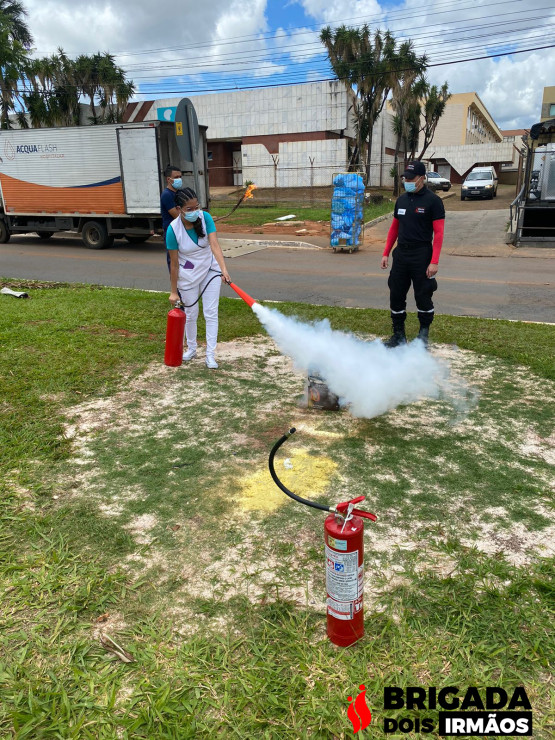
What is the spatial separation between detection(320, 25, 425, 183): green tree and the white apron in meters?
34.4

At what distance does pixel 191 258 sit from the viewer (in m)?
6.13

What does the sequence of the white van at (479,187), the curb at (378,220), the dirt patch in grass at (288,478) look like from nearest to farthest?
the dirt patch in grass at (288,478), the curb at (378,220), the white van at (479,187)

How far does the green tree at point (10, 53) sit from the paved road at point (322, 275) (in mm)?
25002

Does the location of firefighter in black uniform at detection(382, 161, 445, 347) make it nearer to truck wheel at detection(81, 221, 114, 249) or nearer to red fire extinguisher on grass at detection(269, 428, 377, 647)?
red fire extinguisher on grass at detection(269, 428, 377, 647)

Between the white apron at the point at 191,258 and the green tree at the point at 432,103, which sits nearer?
the white apron at the point at 191,258

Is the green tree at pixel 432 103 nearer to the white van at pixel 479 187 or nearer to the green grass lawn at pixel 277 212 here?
the white van at pixel 479 187

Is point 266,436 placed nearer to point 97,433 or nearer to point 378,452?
point 378,452

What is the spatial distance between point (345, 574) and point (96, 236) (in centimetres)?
1764

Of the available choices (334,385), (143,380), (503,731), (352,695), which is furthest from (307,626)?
(143,380)

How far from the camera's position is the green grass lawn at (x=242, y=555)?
2406 mm

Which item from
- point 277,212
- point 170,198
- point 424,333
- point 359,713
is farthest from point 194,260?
point 277,212

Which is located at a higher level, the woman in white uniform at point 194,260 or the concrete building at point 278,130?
the concrete building at point 278,130

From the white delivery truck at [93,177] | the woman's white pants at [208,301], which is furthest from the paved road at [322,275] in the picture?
the woman's white pants at [208,301]

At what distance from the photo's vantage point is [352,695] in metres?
2.38
